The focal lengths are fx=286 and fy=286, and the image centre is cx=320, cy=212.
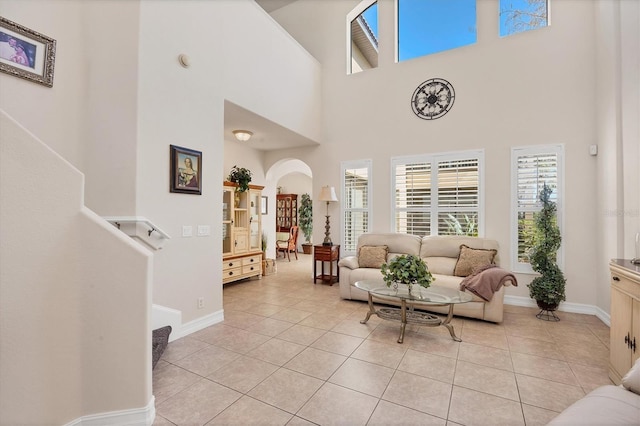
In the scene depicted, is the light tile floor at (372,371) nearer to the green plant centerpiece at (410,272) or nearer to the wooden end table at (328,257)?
the green plant centerpiece at (410,272)

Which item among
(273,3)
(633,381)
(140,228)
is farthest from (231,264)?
(273,3)

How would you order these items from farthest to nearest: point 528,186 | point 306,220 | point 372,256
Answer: point 306,220 → point 372,256 → point 528,186

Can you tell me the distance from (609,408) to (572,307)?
364 centimetres

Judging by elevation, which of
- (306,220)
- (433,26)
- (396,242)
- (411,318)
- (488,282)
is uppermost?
(433,26)

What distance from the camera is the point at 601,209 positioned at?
3820 millimetres

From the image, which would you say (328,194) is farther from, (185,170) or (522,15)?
(522,15)

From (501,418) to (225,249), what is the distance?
180 inches

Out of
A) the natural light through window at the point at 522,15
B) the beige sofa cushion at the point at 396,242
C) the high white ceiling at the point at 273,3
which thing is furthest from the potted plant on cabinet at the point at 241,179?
the natural light through window at the point at 522,15

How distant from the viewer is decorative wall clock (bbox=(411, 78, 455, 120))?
489cm

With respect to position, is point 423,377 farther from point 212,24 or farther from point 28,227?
point 212,24

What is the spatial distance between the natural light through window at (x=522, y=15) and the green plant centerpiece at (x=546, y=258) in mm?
2541

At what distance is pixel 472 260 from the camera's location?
4.10 m

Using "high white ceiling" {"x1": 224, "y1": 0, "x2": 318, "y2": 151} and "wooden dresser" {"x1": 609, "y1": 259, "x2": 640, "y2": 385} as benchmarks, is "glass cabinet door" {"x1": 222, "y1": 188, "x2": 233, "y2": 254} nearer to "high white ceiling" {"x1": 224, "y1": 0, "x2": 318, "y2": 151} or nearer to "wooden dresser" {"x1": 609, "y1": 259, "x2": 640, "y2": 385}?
"high white ceiling" {"x1": 224, "y1": 0, "x2": 318, "y2": 151}

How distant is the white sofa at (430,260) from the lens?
3.84m
